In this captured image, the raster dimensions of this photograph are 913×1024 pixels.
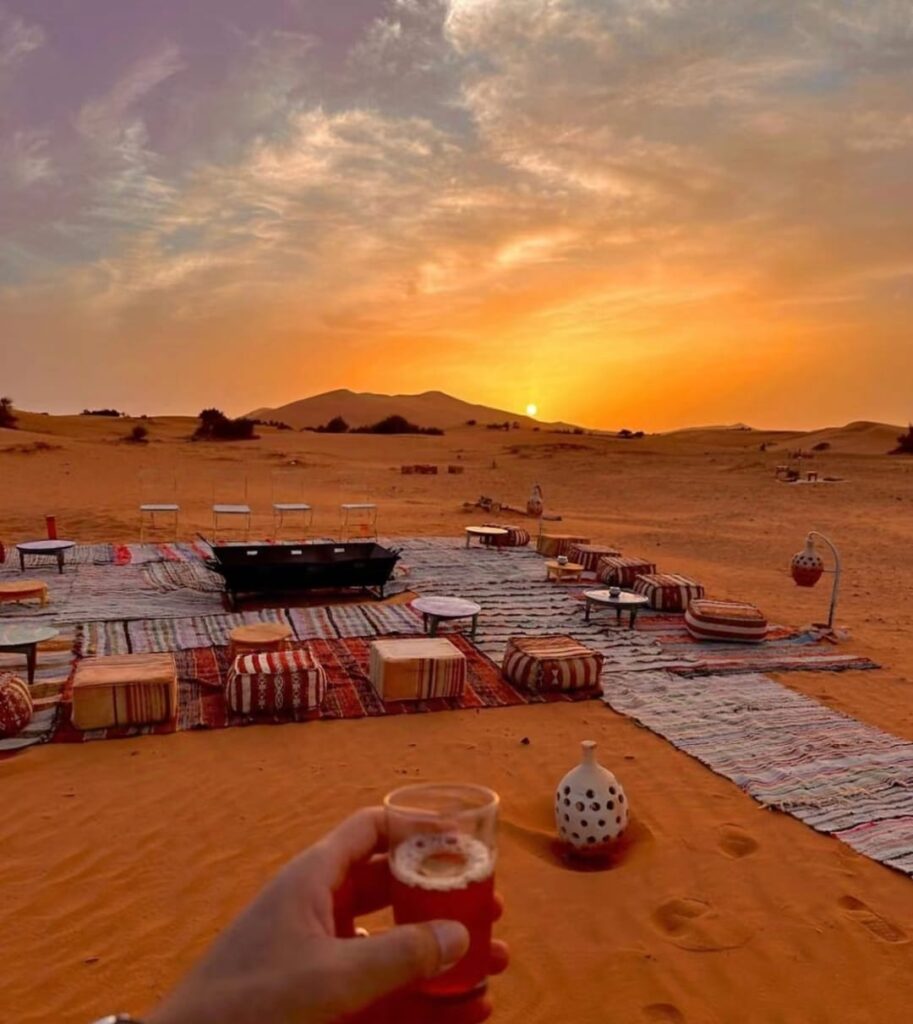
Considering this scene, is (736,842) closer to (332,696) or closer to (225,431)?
(332,696)

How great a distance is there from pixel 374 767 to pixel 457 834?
560 centimetres

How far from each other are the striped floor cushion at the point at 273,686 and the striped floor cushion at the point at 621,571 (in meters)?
6.93

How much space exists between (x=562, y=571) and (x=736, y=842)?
27.7 feet

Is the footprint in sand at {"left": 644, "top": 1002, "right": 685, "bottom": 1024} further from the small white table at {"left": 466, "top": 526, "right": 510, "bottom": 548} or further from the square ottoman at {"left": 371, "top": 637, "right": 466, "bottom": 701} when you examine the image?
the small white table at {"left": 466, "top": 526, "right": 510, "bottom": 548}

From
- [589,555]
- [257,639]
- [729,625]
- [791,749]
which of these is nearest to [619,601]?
[729,625]

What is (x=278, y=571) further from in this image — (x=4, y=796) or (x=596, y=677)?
(x=4, y=796)

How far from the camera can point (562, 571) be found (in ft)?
46.4

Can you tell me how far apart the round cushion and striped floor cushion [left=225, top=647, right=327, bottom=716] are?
177 centimetres

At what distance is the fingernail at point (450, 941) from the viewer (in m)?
1.46

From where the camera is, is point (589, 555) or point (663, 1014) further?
point (589, 555)

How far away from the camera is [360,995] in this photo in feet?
4.53

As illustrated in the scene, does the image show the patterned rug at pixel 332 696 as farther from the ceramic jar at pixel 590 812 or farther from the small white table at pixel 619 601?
the ceramic jar at pixel 590 812

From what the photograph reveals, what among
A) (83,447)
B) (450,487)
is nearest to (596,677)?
(450,487)

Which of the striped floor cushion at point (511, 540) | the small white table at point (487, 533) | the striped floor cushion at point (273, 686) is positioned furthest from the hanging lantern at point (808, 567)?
the striped floor cushion at point (273, 686)
